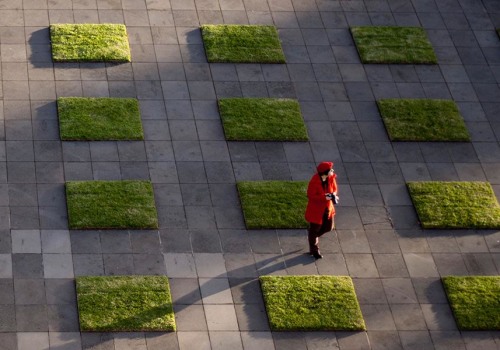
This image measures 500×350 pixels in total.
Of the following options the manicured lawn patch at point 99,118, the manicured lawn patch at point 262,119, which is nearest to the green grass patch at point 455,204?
the manicured lawn patch at point 262,119

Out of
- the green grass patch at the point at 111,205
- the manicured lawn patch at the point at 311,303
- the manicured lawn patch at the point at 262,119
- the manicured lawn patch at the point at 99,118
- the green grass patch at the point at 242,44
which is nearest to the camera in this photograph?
the manicured lawn patch at the point at 311,303

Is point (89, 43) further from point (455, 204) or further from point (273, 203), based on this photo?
point (455, 204)

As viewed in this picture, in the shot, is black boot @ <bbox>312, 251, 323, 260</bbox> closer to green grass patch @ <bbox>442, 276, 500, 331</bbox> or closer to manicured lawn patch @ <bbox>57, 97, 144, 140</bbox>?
green grass patch @ <bbox>442, 276, 500, 331</bbox>

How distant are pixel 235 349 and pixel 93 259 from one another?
9.16ft

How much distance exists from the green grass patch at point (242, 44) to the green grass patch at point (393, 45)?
5.85 feet

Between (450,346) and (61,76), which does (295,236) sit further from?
(61,76)

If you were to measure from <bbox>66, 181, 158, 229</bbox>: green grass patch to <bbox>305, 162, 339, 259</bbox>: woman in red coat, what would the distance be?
261 cm

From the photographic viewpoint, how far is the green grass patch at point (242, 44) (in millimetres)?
23000

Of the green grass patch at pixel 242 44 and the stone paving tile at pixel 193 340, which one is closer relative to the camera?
the stone paving tile at pixel 193 340

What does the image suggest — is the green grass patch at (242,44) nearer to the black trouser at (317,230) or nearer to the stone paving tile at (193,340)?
the black trouser at (317,230)

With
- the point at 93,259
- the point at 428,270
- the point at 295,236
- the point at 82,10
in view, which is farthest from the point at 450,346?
the point at 82,10

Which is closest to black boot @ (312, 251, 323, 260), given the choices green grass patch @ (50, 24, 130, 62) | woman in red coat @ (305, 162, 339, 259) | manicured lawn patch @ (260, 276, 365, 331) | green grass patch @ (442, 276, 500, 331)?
woman in red coat @ (305, 162, 339, 259)

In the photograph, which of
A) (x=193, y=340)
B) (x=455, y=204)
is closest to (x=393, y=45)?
(x=455, y=204)

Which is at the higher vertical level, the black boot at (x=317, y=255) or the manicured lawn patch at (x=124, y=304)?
the black boot at (x=317, y=255)
